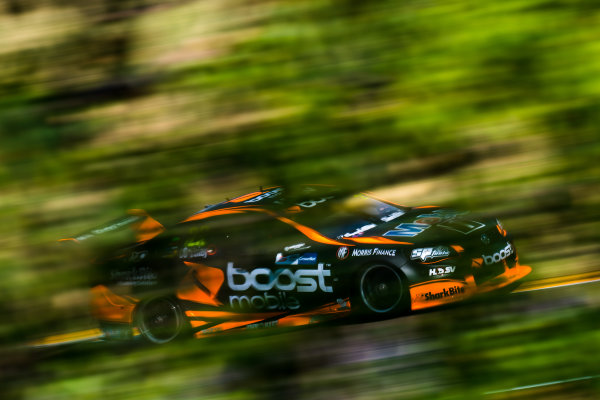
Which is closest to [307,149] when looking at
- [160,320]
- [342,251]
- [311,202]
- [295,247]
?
[311,202]

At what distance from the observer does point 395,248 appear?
458cm

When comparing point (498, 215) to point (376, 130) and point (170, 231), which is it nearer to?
point (376, 130)

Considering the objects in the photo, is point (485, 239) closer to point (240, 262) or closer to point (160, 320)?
point (240, 262)

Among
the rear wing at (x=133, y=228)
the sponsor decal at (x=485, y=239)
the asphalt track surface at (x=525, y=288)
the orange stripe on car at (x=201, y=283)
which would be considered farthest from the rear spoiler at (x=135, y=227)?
the sponsor decal at (x=485, y=239)

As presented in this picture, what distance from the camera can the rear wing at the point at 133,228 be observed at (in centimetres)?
141

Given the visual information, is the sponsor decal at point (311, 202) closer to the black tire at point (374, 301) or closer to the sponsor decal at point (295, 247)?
the sponsor decal at point (295, 247)

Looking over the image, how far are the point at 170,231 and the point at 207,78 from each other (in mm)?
323

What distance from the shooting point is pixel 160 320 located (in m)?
1.52

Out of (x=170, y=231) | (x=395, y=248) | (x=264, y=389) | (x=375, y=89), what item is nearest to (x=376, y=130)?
(x=375, y=89)

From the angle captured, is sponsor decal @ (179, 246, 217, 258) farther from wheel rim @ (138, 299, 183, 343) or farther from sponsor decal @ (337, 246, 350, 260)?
sponsor decal @ (337, 246, 350, 260)

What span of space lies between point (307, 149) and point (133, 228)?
0.40 m

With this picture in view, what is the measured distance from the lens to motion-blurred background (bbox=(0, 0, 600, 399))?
1302 millimetres

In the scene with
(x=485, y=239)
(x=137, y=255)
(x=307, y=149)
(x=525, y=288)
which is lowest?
(x=525, y=288)

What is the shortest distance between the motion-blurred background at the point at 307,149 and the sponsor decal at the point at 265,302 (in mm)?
85
